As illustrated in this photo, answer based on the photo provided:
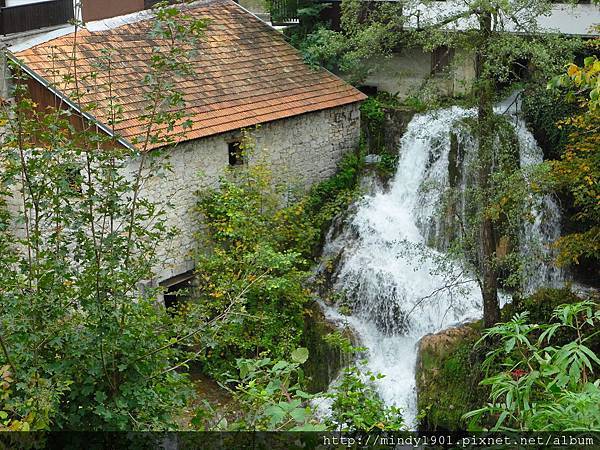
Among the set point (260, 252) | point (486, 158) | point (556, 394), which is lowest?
point (260, 252)

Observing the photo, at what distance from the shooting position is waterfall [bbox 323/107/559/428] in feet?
43.5

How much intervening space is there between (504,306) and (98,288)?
27.6ft

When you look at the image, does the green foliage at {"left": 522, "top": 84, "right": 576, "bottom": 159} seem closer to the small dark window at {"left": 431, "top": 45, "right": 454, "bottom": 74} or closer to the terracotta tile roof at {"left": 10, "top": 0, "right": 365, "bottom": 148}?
the small dark window at {"left": 431, "top": 45, "right": 454, "bottom": 74}

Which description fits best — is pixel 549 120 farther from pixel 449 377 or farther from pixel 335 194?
pixel 449 377

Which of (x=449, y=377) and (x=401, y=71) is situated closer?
(x=449, y=377)

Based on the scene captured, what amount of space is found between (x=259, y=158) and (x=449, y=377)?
5.36 m

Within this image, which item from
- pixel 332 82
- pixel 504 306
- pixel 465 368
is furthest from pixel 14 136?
pixel 332 82

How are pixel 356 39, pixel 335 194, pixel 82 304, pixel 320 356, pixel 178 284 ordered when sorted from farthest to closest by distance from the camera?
pixel 335 194, pixel 178 284, pixel 356 39, pixel 320 356, pixel 82 304

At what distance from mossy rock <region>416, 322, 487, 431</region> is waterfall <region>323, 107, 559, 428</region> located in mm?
306

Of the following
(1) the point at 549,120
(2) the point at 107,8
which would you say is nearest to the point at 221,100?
(2) the point at 107,8

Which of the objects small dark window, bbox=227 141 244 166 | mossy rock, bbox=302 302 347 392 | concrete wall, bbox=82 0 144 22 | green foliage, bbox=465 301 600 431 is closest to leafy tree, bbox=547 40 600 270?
mossy rock, bbox=302 302 347 392

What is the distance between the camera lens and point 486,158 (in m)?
11.9

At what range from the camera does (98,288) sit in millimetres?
5828

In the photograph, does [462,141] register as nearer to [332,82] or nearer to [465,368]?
[332,82]
